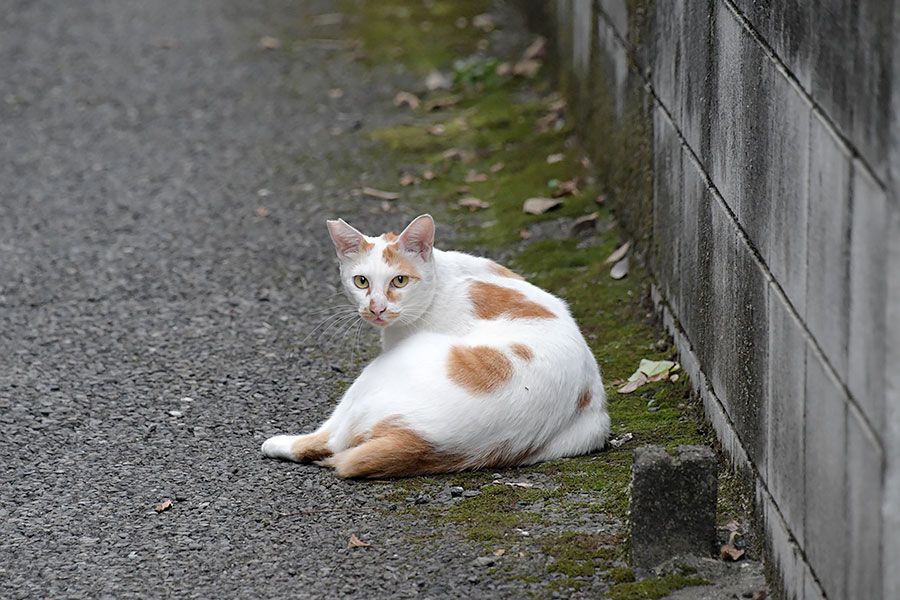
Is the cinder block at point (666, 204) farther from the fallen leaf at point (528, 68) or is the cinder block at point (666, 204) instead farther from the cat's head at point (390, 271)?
the fallen leaf at point (528, 68)

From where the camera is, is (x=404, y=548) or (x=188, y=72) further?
(x=188, y=72)

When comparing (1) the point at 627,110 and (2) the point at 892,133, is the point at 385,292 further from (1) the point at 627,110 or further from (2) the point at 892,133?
(1) the point at 627,110

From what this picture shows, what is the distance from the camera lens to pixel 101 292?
6.23 m

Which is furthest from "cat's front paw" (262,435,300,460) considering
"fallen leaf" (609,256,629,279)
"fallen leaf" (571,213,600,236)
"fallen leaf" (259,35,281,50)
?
"fallen leaf" (259,35,281,50)

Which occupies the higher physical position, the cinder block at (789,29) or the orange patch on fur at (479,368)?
the cinder block at (789,29)

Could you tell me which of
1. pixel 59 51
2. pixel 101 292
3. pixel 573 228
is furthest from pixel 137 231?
pixel 59 51

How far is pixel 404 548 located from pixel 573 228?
333 cm

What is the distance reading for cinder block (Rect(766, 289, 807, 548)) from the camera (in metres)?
3.05

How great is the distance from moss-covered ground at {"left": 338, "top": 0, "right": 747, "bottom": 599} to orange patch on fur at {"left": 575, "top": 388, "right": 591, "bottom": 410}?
200 millimetres

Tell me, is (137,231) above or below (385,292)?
below

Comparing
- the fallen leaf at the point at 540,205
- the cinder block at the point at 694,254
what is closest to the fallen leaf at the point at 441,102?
the fallen leaf at the point at 540,205

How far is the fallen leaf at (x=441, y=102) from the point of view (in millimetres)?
9078

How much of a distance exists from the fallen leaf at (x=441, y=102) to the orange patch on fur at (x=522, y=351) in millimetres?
5287

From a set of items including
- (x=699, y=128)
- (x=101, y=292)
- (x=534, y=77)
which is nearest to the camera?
(x=699, y=128)
